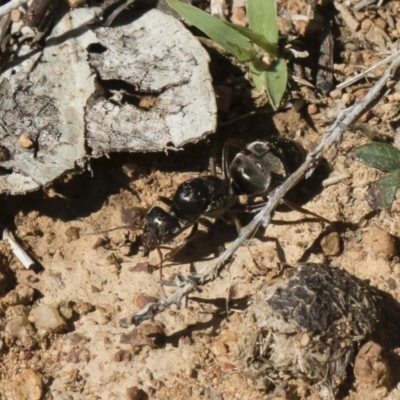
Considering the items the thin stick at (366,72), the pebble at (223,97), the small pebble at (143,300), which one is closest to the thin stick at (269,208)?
the thin stick at (366,72)

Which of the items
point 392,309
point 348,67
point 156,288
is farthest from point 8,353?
point 348,67

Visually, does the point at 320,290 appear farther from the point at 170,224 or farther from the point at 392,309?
the point at 170,224

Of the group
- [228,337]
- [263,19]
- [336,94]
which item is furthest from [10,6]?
[228,337]

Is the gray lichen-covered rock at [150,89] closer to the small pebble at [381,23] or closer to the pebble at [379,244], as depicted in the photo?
the pebble at [379,244]

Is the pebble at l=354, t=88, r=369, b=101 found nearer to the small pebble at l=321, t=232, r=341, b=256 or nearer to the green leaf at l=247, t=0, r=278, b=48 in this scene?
the green leaf at l=247, t=0, r=278, b=48

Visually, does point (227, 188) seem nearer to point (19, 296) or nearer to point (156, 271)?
point (156, 271)
